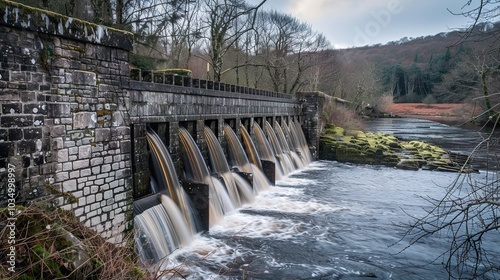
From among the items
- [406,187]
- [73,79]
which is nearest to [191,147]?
[73,79]

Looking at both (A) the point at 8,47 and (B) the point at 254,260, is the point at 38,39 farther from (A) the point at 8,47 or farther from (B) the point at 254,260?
(B) the point at 254,260

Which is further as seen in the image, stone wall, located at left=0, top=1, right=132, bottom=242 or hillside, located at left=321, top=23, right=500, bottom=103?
hillside, located at left=321, top=23, right=500, bottom=103

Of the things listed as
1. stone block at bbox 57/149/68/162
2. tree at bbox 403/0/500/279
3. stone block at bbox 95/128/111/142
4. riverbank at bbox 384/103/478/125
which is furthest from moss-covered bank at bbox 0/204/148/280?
riverbank at bbox 384/103/478/125

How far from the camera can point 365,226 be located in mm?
10945

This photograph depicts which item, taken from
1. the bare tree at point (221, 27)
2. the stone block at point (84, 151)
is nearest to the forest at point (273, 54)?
the bare tree at point (221, 27)

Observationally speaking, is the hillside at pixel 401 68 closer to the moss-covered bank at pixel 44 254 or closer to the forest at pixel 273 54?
the forest at pixel 273 54

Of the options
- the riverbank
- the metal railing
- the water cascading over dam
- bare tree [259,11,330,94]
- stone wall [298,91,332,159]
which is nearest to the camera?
the water cascading over dam

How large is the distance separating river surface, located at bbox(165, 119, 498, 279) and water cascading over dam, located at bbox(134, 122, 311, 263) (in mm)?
402

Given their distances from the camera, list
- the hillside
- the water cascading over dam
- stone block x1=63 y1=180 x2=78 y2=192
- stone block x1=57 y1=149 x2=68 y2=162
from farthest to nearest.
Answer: the hillside < the water cascading over dam < stone block x1=63 y1=180 x2=78 y2=192 < stone block x1=57 y1=149 x2=68 y2=162

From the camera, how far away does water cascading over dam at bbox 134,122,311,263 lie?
8.05m

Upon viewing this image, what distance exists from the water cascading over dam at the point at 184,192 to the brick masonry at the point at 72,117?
17.0 inches

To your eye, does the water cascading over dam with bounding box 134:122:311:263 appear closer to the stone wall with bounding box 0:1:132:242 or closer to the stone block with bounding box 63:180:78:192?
the stone wall with bounding box 0:1:132:242

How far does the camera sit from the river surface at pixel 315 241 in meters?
7.79

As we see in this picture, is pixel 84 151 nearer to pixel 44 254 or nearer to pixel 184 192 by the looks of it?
pixel 44 254
